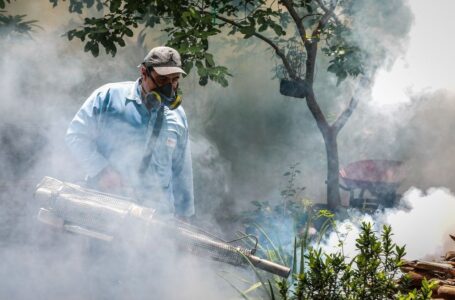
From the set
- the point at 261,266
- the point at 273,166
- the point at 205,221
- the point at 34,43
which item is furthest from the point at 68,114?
the point at 261,266

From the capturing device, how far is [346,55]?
822cm

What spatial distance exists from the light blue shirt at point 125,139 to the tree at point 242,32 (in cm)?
162

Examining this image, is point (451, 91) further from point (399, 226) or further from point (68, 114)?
point (68, 114)

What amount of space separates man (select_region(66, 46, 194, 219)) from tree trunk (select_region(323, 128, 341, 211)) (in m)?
4.36

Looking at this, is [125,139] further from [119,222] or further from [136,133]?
[119,222]

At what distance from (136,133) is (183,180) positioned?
0.65 metres

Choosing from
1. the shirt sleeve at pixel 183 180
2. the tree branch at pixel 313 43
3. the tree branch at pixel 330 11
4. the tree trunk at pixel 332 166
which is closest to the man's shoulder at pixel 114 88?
the shirt sleeve at pixel 183 180

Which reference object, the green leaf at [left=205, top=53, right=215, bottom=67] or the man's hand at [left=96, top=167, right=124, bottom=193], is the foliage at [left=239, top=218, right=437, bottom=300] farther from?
the green leaf at [left=205, top=53, right=215, bottom=67]

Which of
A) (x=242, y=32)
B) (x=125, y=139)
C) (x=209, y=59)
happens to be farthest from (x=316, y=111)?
(x=125, y=139)

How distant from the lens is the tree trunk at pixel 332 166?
9016 millimetres

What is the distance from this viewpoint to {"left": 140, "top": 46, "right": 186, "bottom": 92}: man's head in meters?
4.72

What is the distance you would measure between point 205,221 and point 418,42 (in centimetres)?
474

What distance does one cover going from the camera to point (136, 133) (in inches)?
193

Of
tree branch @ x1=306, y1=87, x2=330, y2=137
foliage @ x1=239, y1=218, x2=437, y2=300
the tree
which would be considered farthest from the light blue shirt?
tree branch @ x1=306, y1=87, x2=330, y2=137
